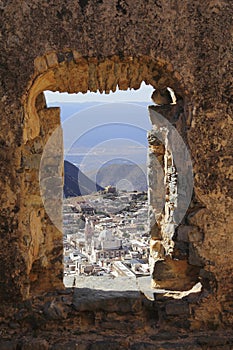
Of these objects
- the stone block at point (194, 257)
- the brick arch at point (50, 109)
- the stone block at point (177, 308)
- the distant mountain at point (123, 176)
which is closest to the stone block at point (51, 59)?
the brick arch at point (50, 109)

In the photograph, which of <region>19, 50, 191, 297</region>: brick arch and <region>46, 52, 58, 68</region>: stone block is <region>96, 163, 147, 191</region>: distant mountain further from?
<region>46, 52, 58, 68</region>: stone block

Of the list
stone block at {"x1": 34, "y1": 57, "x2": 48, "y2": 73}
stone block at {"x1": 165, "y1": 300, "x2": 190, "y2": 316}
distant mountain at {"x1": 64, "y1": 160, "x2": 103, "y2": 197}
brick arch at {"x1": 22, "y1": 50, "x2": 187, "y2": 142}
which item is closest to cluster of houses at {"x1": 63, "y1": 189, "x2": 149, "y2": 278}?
distant mountain at {"x1": 64, "y1": 160, "x2": 103, "y2": 197}

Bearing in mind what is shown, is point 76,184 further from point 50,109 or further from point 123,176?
point 50,109

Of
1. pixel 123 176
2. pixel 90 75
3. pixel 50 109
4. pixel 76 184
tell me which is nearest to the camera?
pixel 90 75

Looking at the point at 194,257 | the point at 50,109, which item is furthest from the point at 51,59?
the point at 194,257

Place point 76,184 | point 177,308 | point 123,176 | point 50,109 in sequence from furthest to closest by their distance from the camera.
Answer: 1. point 76,184
2. point 123,176
3. point 50,109
4. point 177,308

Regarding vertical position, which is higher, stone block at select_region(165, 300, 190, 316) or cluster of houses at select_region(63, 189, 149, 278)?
cluster of houses at select_region(63, 189, 149, 278)
